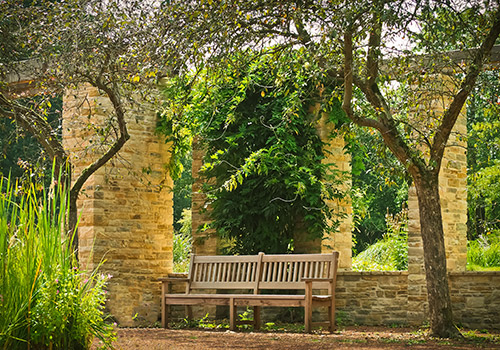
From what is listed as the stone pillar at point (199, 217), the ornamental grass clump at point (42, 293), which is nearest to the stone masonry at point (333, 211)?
the stone pillar at point (199, 217)

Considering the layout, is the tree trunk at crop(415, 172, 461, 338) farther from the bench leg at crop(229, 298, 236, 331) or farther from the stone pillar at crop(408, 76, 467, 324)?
the bench leg at crop(229, 298, 236, 331)

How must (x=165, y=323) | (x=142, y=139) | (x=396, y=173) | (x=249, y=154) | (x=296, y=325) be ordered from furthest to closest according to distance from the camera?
(x=142, y=139), (x=249, y=154), (x=296, y=325), (x=165, y=323), (x=396, y=173)

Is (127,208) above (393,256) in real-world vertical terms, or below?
above

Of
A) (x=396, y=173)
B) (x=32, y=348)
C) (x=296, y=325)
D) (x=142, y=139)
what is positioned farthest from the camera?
(x=142, y=139)

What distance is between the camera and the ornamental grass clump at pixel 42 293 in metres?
3.88

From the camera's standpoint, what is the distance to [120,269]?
9273 mm

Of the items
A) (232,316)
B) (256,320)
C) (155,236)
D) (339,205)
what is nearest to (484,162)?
(339,205)

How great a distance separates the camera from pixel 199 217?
9727 millimetres

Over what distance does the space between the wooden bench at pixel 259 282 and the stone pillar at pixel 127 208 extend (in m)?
1.29

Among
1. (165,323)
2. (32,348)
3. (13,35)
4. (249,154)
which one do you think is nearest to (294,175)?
(249,154)

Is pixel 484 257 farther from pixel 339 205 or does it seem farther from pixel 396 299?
pixel 339 205

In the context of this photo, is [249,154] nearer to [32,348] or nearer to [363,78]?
[363,78]

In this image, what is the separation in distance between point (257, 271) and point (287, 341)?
1.86 metres

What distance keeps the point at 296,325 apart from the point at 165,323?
5.38 ft
